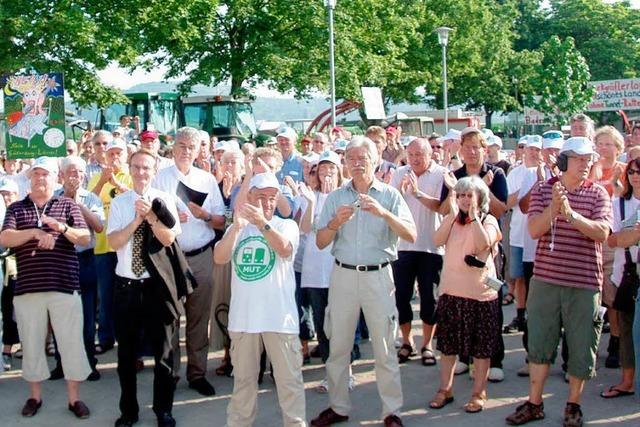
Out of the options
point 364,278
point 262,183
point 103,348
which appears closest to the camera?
point 262,183

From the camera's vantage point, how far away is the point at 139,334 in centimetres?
541

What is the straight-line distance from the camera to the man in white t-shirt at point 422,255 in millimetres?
6598

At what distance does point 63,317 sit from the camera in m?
5.64

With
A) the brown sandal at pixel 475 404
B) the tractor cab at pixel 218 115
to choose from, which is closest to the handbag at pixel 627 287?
the brown sandal at pixel 475 404

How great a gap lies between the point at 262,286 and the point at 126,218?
46.6 inches

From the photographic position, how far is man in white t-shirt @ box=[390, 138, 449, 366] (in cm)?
660

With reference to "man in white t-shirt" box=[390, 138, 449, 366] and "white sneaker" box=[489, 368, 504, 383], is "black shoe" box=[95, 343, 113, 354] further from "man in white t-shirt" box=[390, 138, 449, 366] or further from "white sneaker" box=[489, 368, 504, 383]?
"white sneaker" box=[489, 368, 504, 383]

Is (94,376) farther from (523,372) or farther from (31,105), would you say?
(523,372)

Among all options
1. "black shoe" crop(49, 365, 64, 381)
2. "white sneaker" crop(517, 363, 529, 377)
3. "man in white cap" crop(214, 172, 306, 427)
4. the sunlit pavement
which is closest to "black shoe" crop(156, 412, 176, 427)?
the sunlit pavement

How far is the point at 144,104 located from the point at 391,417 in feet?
62.3

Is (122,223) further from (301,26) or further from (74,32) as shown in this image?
(301,26)

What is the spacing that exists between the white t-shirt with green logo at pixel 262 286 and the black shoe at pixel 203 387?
1397 millimetres

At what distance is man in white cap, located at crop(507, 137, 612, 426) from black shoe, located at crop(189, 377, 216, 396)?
2407mm

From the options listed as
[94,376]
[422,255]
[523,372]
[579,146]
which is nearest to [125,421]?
[94,376]
